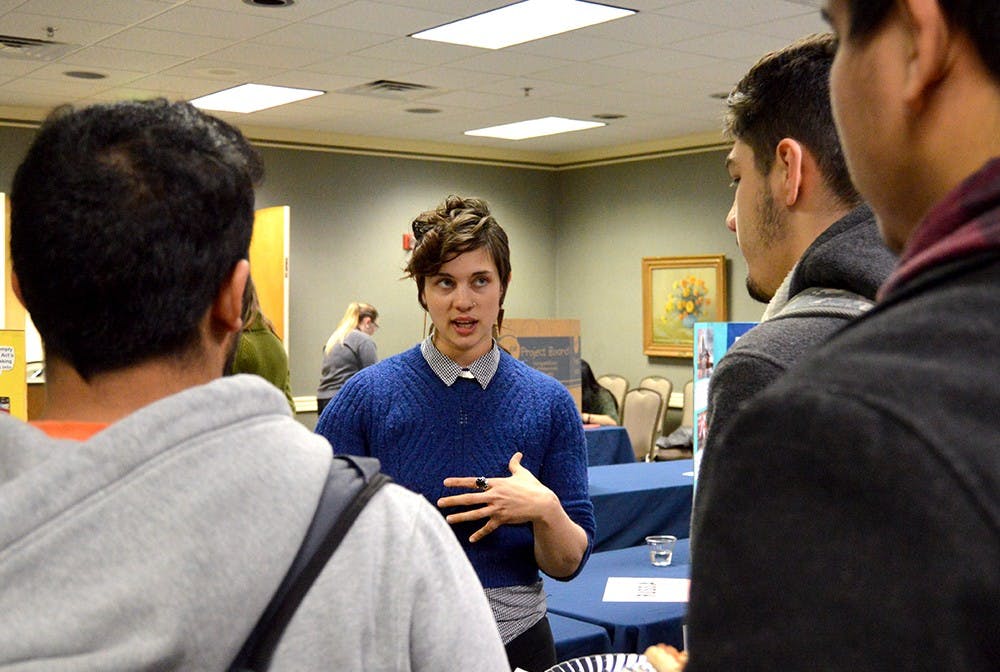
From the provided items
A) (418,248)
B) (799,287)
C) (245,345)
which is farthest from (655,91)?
(799,287)

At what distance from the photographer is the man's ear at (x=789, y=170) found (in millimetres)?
1541

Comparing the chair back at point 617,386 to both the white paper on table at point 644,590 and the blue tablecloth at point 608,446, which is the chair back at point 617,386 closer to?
the blue tablecloth at point 608,446

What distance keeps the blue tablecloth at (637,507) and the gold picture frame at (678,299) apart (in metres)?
5.60

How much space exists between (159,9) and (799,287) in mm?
5126

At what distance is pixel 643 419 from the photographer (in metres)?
9.77

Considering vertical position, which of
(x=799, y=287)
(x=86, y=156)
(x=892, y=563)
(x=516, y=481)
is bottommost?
(x=516, y=481)

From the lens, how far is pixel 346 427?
2246 millimetres

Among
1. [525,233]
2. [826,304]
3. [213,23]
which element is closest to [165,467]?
[826,304]

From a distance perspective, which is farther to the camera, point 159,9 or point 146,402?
point 159,9

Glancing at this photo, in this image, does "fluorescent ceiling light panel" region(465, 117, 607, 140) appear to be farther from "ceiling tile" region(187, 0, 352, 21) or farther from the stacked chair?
"ceiling tile" region(187, 0, 352, 21)

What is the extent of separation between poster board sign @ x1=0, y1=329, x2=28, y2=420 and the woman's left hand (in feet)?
6.18

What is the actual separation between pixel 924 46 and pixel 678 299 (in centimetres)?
989

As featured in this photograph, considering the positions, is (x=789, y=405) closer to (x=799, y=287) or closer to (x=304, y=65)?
(x=799, y=287)

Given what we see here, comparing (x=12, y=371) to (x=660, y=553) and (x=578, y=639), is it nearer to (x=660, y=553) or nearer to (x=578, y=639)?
(x=578, y=639)
